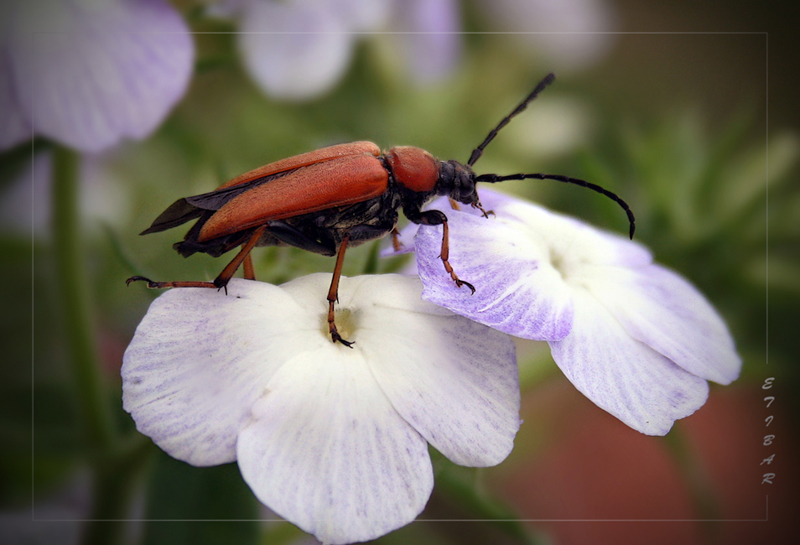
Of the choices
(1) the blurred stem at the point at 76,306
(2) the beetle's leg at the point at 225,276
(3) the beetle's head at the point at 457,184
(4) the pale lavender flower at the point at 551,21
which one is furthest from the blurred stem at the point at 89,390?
(4) the pale lavender flower at the point at 551,21

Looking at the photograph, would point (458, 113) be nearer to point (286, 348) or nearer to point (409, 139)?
point (409, 139)

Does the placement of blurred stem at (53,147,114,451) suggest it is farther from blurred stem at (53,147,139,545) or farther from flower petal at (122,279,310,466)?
flower petal at (122,279,310,466)

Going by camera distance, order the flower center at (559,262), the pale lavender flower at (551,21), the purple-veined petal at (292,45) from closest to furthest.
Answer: the flower center at (559,262) < the purple-veined petal at (292,45) < the pale lavender flower at (551,21)

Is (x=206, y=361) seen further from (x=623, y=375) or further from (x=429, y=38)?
(x=429, y=38)

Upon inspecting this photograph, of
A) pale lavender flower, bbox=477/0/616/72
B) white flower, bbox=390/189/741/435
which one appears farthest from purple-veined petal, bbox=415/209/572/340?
pale lavender flower, bbox=477/0/616/72

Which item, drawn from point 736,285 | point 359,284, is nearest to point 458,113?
point 736,285

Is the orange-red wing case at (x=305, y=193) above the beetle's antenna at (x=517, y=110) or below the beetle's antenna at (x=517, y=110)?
below

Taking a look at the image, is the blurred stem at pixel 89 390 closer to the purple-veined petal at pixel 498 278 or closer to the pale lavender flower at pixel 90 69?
the pale lavender flower at pixel 90 69
